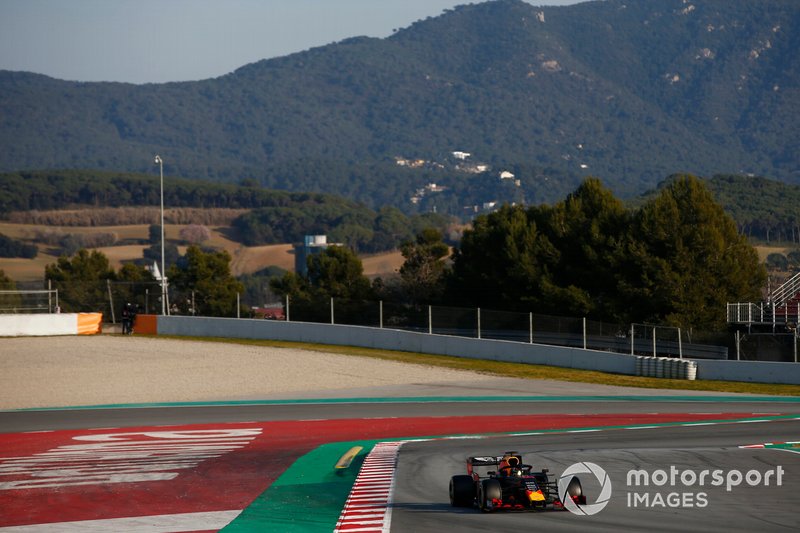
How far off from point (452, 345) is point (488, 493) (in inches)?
1216

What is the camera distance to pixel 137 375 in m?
38.3

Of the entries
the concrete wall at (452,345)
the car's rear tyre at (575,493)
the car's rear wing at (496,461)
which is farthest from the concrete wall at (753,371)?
the car's rear tyre at (575,493)

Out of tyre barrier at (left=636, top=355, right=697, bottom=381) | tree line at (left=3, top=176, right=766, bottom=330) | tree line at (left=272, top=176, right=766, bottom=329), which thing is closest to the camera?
tyre barrier at (left=636, top=355, right=697, bottom=381)

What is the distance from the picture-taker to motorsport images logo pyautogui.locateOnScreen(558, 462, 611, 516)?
47.5ft

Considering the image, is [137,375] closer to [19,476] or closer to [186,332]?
[186,332]

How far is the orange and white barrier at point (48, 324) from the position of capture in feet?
167

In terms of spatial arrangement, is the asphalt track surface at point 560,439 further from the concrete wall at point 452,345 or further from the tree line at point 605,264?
the tree line at point 605,264

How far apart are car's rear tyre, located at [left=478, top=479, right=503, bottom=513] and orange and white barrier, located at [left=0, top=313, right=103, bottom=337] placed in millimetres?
40717

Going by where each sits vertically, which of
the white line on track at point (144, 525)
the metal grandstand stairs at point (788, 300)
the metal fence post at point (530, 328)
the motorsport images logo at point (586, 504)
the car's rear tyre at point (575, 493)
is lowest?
the white line on track at point (144, 525)

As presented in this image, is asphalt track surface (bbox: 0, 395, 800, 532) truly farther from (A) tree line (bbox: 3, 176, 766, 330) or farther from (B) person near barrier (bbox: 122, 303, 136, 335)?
(B) person near barrier (bbox: 122, 303, 136, 335)

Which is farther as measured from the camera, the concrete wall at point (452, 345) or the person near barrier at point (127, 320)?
the person near barrier at point (127, 320)

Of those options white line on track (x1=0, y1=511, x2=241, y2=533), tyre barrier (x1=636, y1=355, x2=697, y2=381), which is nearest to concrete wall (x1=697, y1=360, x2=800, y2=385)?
tyre barrier (x1=636, y1=355, x2=697, y2=381)

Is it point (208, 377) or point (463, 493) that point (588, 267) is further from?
point (463, 493)

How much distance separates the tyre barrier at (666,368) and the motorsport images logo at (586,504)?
21.3 meters
